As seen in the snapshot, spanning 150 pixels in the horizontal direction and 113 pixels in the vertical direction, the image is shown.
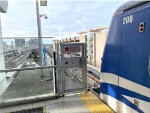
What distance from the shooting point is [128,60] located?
358 centimetres

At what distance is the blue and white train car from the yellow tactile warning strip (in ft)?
0.49

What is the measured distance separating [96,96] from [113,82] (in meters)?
1.40

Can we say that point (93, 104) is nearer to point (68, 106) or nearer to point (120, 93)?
point (68, 106)

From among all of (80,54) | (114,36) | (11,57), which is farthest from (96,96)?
(11,57)

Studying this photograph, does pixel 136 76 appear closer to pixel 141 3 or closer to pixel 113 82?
pixel 113 82

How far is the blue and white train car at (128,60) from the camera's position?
311 cm

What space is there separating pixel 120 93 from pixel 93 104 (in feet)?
3.81

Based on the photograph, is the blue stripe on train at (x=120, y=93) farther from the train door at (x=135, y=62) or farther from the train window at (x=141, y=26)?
the train window at (x=141, y=26)

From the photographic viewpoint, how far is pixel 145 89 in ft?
10.1

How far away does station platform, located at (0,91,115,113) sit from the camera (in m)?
4.61

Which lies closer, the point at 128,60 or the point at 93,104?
the point at 128,60

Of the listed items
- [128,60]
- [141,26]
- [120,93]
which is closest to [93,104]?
[120,93]

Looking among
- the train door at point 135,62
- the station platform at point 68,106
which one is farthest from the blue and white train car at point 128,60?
the station platform at point 68,106

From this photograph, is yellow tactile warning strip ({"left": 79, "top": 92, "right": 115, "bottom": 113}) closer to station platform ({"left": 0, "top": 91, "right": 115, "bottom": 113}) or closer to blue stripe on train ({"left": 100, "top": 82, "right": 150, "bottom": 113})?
station platform ({"left": 0, "top": 91, "right": 115, "bottom": 113})
